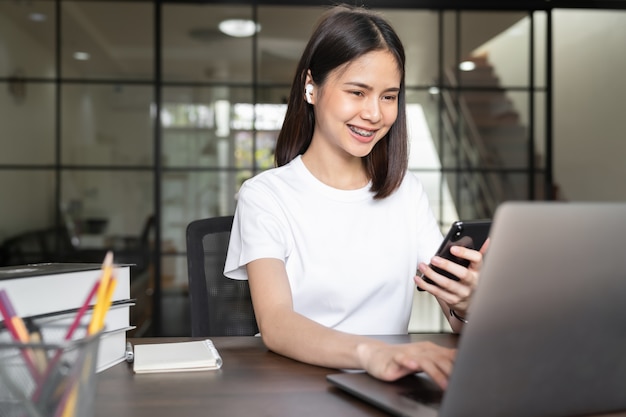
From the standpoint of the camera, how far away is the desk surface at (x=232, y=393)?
0.72m

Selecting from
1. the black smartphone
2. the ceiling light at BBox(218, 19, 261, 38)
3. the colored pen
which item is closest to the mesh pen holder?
the colored pen

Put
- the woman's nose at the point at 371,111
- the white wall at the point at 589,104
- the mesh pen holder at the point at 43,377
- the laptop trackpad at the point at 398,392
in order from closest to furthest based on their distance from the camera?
1. the mesh pen holder at the point at 43,377
2. the laptop trackpad at the point at 398,392
3. the woman's nose at the point at 371,111
4. the white wall at the point at 589,104

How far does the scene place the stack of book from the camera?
0.75 meters

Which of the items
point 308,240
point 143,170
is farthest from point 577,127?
point 308,240

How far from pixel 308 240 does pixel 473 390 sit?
2.71ft

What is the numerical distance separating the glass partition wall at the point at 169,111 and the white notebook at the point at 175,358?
Answer: 3.33 meters

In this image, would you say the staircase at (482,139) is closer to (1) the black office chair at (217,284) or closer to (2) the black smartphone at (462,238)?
(1) the black office chair at (217,284)

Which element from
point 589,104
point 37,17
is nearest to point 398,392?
point 37,17

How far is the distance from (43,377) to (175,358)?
0.44 metres

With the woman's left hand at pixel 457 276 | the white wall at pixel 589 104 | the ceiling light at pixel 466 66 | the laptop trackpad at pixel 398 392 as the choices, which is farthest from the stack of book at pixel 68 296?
the white wall at pixel 589 104

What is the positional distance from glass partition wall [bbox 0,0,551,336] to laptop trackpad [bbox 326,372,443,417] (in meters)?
3.57

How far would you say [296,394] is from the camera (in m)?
0.78

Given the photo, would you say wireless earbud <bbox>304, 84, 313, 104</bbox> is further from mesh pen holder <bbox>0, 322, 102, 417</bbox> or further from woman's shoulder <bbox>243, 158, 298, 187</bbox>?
mesh pen holder <bbox>0, 322, 102, 417</bbox>

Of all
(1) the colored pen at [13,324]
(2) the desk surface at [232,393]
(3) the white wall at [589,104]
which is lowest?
(2) the desk surface at [232,393]
